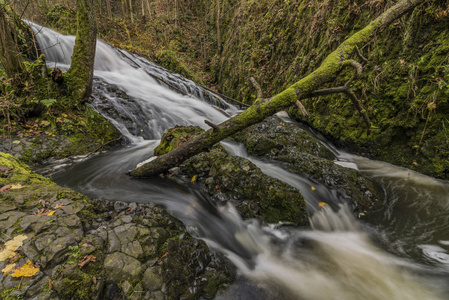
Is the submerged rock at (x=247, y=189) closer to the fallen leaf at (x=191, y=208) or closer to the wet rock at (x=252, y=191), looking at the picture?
the wet rock at (x=252, y=191)

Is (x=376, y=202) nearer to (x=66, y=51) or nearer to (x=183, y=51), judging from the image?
(x=66, y=51)

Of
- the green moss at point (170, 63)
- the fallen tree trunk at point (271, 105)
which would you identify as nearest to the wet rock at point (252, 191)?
the fallen tree trunk at point (271, 105)

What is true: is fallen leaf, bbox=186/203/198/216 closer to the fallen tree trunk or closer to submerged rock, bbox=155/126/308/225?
submerged rock, bbox=155/126/308/225

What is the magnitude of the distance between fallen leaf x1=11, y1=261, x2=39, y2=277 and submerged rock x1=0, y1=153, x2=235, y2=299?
3 centimetres

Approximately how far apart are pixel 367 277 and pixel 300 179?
1.93m

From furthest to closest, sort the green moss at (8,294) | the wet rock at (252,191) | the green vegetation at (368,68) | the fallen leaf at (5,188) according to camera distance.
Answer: the green vegetation at (368,68), the wet rock at (252,191), the fallen leaf at (5,188), the green moss at (8,294)

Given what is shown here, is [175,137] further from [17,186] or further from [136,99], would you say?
[136,99]

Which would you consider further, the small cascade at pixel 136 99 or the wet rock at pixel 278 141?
the small cascade at pixel 136 99

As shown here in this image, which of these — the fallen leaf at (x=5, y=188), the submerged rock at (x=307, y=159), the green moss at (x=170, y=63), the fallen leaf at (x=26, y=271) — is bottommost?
the fallen leaf at (x=5, y=188)

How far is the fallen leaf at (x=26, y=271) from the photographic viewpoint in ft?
5.00

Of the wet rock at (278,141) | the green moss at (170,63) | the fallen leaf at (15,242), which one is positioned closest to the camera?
the fallen leaf at (15,242)

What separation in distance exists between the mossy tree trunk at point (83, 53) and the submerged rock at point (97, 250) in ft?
9.52

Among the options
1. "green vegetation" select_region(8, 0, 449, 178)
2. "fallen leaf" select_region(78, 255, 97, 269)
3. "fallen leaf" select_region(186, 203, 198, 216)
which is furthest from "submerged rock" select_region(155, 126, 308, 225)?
"green vegetation" select_region(8, 0, 449, 178)

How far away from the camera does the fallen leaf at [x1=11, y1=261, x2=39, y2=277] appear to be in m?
1.52
